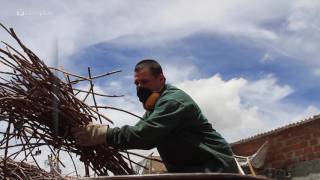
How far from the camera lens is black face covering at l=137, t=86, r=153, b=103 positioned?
11.0ft

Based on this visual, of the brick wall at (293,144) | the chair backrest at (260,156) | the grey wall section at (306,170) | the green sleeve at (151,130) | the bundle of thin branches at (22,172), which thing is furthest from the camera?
the chair backrest at (260,156)

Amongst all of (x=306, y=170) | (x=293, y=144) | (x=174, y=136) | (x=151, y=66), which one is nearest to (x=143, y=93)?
(x=151, y=66)

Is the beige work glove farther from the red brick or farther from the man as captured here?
the red brick

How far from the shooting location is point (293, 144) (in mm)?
8234

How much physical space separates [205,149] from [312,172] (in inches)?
199

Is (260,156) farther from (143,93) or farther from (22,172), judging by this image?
(22,172)

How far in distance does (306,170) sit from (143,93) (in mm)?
5123

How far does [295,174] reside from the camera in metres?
8.09

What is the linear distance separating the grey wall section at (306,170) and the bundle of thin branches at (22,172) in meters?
4.91

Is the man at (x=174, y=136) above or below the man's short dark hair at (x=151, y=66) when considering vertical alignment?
below

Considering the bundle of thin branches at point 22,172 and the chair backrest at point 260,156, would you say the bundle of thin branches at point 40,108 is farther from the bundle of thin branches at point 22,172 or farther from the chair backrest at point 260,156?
the chair backrest at point 260,156

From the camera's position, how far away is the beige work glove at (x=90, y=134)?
3119mm

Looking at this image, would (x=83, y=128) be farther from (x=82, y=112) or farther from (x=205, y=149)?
(x=205, y=149)

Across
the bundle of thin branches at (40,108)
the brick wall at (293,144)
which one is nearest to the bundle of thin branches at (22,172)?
the bundle of thin branches at (40,108)
